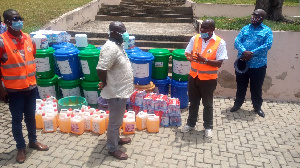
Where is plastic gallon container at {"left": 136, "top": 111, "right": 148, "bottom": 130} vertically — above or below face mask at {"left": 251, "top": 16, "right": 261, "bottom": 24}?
below

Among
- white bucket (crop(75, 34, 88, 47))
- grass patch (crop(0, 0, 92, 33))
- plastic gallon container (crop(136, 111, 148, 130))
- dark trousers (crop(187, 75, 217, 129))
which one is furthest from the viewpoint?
grass patch (crop(0, 0, 92, 33))

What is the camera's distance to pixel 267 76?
6590 mm

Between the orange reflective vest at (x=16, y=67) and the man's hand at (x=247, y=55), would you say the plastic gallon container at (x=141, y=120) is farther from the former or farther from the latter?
the man's hand at (x=247, y=55)

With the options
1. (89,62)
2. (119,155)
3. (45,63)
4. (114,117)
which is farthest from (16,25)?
(119,155)

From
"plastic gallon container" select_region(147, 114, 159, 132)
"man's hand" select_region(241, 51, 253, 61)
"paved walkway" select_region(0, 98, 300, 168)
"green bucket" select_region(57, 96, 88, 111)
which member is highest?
"man's hand" select_region(241, 51, 253, 61)

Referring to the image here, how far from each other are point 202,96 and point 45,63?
11.0 ft

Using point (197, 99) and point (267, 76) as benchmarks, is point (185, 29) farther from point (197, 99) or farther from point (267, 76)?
point (197, 99)

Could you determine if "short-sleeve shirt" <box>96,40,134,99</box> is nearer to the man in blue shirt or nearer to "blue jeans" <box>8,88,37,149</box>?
"blue jeans" <box>8,88,37,149</box>

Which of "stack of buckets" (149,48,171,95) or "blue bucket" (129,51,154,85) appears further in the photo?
"stack of buckets" (149,48,171,95)

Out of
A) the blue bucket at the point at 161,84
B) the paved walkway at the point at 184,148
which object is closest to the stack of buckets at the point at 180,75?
the blue bucket at the point at 161,84

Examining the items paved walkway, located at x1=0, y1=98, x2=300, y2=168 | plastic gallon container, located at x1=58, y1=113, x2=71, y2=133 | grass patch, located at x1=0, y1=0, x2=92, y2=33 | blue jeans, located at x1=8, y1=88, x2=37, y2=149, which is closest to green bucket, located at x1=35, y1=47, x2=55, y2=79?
paved walkway, located at x1=0, y1=98, x2=300, y2=168

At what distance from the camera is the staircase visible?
827 cm

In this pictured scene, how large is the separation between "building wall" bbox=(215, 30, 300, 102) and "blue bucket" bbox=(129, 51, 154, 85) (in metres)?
1.98

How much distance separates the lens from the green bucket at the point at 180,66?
224 inches
